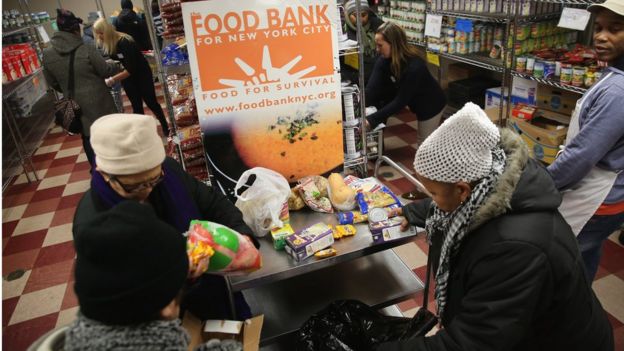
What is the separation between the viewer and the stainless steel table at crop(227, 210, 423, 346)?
195 centimetres

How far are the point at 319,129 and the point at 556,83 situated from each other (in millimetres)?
2503

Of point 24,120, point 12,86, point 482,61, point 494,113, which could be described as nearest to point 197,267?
point 494,113

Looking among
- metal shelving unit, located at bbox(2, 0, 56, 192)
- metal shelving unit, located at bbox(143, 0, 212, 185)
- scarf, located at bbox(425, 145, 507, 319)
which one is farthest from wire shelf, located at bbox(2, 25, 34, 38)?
scarf, located at bbox(425, 145, 507, 319)

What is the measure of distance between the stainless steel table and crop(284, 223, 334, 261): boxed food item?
35 mm

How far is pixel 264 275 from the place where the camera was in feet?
6.14

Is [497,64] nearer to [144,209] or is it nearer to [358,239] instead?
[358,239]

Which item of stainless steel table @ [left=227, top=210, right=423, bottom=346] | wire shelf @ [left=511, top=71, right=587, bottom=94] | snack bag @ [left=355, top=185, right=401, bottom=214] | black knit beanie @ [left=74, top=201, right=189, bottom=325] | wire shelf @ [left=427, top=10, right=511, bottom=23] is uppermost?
wire shelf @ [left=427, top=10, right=511, bottom=23]

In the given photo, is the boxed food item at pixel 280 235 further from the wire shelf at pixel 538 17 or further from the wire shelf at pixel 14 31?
the wire shelf at pixel 14 31

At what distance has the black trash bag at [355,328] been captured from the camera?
1.89 metres

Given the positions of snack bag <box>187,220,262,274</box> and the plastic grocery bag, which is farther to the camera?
the plastic grocery bag

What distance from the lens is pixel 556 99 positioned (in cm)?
404

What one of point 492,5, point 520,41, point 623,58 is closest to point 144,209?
point 623,58

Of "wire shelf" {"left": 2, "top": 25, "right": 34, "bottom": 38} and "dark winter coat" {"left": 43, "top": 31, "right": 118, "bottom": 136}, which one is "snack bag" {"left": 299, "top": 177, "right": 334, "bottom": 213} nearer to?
"dark winter coat" {"left": 43, "top": 31, "right": 118, "bottom": 136}

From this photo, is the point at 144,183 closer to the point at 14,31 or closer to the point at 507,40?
the point at 507,40
